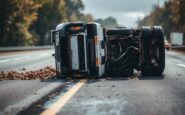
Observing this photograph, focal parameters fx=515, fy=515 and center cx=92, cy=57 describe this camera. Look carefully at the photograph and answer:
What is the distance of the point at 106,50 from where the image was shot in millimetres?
17844

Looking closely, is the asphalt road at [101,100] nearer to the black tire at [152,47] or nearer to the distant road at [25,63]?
the black tire at [152,47]

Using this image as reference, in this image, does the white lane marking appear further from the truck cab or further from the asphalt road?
the truck cab

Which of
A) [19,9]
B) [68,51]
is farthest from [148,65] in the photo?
[19,9]

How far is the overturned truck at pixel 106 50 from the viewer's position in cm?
1609

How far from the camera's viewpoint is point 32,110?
8.84 meters

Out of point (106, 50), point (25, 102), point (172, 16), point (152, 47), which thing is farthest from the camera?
point (172, 16)

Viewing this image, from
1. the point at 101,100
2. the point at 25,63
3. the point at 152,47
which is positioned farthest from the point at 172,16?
the point at 101,100

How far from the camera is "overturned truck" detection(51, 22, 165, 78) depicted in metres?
16.1

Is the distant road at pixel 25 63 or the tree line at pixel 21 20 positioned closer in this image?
the distant road at pixel 25 63

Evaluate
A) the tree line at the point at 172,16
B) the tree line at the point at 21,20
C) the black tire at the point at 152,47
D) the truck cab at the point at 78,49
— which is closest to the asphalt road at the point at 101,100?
the truck cab at the point at 78,49

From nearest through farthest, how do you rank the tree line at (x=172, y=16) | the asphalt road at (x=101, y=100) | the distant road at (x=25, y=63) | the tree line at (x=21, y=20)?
1. the asphalt road at (x=101, y=100)
2. the distant road at (x=25, y=63)
3. the tree line at (x=21, y=20)
4. the tree line at (x=172, y=16)

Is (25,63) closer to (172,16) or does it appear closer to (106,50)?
(106,50)

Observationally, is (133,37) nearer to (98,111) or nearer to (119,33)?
(119,33)

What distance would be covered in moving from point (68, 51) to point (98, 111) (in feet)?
25.8
